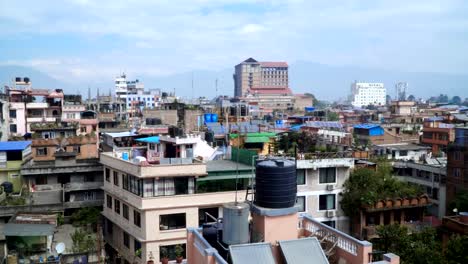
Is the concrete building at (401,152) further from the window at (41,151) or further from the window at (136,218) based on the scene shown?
the window at (41,151)

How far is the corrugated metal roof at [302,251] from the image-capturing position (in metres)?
8.73

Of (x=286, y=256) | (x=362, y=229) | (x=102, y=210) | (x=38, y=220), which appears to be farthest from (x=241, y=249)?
(x=102, y=210)

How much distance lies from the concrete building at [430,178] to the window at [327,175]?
486 inches

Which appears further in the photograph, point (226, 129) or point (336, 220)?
point (226, 129)

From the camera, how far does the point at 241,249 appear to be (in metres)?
8.71

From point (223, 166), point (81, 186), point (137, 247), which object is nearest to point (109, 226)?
point (81, 186)

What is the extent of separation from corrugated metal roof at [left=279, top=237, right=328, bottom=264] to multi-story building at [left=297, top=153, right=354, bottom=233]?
16842mm

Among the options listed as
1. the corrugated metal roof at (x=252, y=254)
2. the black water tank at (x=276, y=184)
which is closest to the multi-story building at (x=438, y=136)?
the black water tank at (x=276, y=184)

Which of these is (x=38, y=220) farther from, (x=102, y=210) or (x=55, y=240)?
(x=102, y=210)

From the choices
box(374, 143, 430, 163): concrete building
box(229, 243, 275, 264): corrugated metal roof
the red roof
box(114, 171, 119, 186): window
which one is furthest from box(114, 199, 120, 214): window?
the red roof

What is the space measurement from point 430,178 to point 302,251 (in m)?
31.5

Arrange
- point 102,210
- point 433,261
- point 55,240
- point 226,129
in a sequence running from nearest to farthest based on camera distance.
Result: 1. point 433,261
2. point 55,240
3. point 102,210
4. point 226,129

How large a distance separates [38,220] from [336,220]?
17123mm

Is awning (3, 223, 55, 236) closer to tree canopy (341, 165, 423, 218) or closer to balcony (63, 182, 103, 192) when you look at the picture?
balcony (63, 182, 103, 192)
